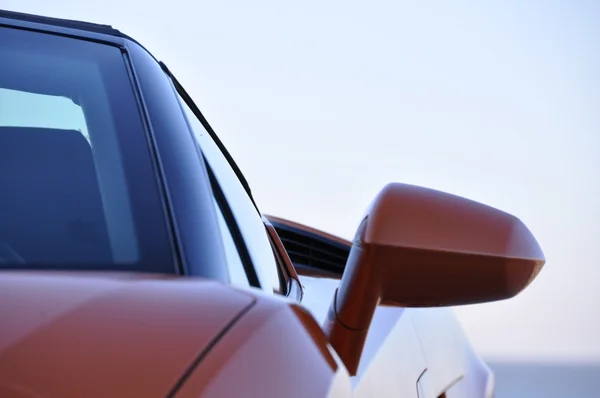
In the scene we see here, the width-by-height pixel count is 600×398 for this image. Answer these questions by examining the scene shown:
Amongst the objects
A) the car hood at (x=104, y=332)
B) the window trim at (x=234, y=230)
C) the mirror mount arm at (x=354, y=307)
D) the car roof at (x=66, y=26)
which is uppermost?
the car roof at (x=66, y=26)

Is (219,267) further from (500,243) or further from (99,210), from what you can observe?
(500,243)

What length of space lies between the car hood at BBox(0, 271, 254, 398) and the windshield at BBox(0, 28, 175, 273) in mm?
139

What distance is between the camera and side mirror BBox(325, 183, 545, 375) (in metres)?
1.15

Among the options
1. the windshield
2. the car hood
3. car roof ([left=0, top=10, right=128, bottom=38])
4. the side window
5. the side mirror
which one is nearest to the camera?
the car hood

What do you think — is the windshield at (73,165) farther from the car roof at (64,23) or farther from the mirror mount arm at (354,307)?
the mirror mount arm at (354,307)

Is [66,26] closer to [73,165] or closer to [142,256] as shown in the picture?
[73,165]

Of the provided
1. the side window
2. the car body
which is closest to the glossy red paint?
the car body

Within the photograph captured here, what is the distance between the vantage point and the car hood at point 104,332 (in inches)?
24.8

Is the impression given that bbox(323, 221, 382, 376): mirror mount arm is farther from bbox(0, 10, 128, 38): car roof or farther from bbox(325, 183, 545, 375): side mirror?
bbox(0, 10, 128, 38): car roof

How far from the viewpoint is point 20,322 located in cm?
69

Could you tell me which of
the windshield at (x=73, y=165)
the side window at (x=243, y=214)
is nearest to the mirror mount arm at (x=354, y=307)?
the side window at (x=243, y=214)

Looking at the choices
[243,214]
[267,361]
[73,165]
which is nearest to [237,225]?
[243,214]

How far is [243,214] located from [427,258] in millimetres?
431

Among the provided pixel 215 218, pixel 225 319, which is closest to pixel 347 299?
pixel 215 218
